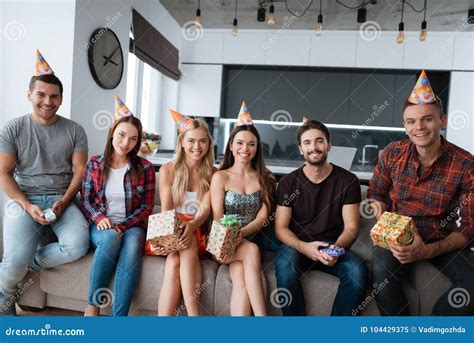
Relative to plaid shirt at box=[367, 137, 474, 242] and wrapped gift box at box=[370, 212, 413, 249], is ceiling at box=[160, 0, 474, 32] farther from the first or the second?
wrapped gift box at box=[370, 212, 413, 249]

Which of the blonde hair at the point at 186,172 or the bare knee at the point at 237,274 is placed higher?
the blonde hair at the point at 186,172

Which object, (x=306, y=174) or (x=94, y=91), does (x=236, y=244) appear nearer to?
(x=306, y=174)

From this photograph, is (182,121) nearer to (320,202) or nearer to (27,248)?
(320,202)

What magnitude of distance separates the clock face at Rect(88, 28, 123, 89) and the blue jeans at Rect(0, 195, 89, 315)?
59.8 inches

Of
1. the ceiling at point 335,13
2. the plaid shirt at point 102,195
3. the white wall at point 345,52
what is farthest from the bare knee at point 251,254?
the white wall at point 345,52

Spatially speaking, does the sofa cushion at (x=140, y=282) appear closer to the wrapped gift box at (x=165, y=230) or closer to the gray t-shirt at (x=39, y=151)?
the wrapped gift box at (x=165, y=230)

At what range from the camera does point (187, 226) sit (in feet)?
5.70

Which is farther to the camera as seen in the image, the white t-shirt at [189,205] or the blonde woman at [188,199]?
the white t-shirt at [189,205]

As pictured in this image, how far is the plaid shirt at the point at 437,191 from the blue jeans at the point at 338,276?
1.23ft

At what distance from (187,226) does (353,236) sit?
2.58 ft

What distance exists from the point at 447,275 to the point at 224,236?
1.01 meters

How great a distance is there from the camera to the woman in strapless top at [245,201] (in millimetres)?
1689

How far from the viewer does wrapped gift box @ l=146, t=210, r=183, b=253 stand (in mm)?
1645

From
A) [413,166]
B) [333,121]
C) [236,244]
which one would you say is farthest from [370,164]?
[236,244]
